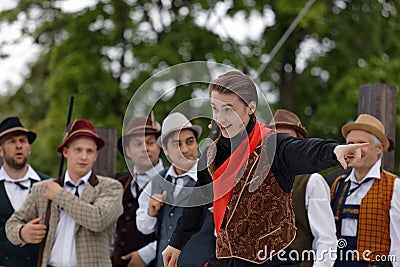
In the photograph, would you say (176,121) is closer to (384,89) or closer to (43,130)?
(384,89)

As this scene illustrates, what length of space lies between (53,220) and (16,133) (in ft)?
3.83

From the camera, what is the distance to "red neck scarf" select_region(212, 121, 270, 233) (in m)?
3.17

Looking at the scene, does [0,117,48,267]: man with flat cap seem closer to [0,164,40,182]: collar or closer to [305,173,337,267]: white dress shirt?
[0,164,40,182]: collar

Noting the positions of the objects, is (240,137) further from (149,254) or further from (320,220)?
(149,254)

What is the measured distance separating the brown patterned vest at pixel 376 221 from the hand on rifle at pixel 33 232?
79.3 inches

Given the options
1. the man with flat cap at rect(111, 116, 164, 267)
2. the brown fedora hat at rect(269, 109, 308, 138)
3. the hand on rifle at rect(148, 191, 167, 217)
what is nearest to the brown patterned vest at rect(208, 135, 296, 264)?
the hand on rifle at rect(148, 191, 167, 217)

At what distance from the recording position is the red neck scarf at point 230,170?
3166 mm

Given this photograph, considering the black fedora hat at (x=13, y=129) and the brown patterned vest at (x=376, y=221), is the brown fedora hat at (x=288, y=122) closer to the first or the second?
the brown patterned vest at (x=376, y=221)

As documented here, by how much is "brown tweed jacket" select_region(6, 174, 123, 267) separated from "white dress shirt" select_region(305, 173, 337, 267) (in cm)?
127

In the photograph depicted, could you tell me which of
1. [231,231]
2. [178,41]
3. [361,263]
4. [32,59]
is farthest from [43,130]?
[231,231]

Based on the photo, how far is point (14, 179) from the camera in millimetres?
5594

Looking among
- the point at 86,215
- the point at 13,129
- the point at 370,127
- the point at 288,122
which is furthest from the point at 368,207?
the point at 13,129
